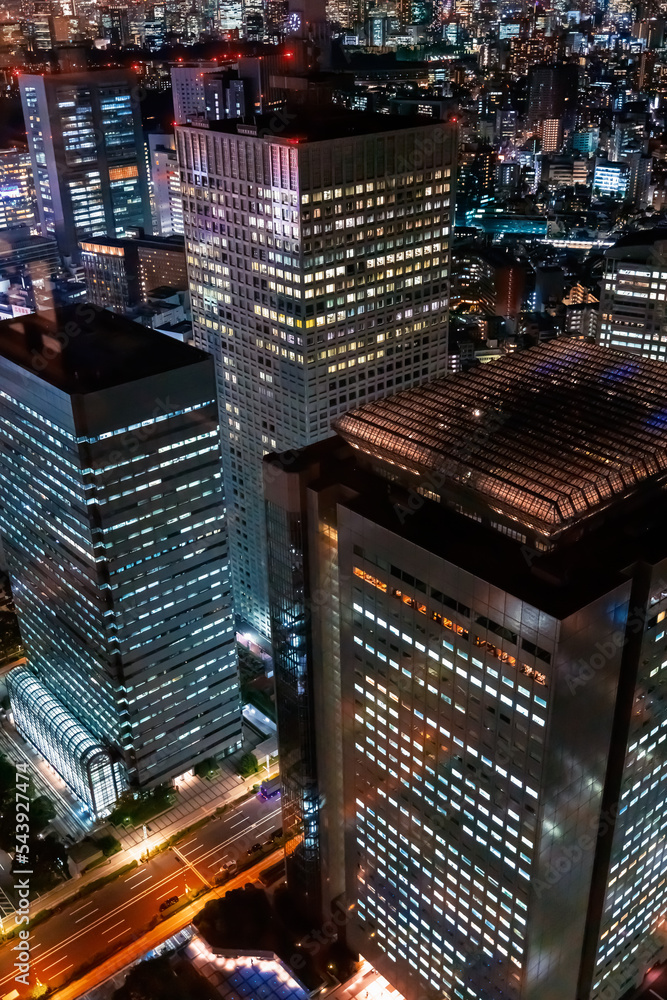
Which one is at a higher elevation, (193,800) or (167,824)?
(167,824)

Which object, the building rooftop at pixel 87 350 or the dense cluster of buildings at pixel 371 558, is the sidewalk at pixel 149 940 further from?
the building rooftop at pixel 87 350

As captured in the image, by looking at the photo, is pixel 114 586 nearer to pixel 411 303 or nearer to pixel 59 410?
pixel 59 410

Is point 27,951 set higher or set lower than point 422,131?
lower

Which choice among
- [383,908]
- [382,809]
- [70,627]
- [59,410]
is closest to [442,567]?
[382,809]

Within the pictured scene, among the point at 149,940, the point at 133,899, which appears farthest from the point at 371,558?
the point at 133,899

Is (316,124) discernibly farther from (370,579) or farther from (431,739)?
(431,739)
